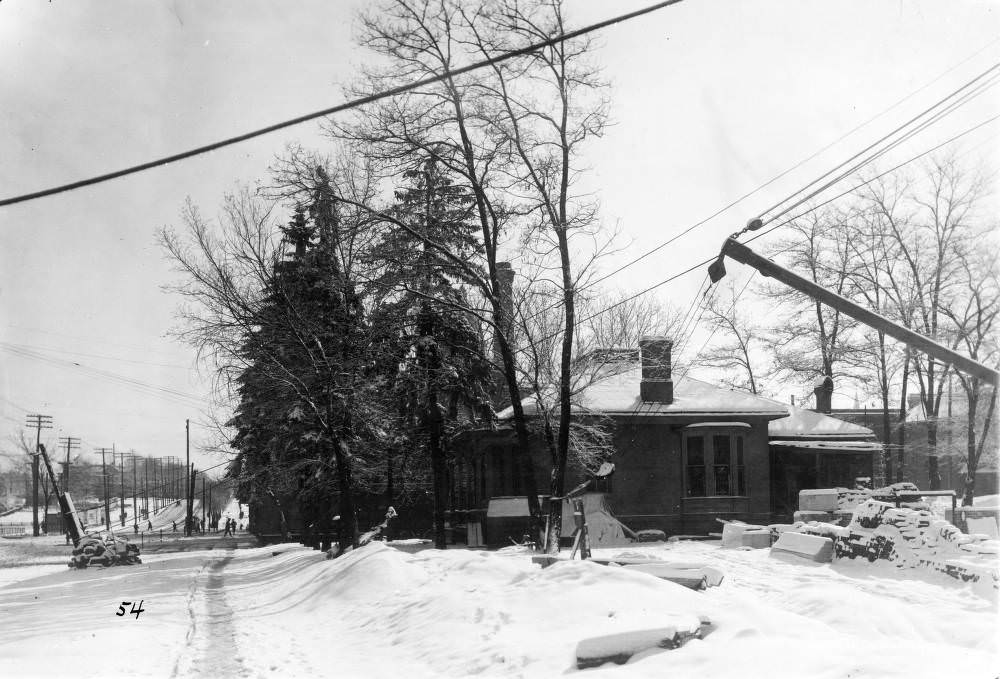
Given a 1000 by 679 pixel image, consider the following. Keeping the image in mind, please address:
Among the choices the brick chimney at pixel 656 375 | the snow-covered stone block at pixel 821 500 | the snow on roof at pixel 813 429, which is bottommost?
the snow-covered stone block at pixel 821 500

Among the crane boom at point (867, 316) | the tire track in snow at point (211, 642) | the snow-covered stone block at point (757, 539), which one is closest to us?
the tire track in snow at point (211, 642)

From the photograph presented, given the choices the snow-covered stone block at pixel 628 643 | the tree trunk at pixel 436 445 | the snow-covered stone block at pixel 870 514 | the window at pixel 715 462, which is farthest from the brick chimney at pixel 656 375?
the snow-covered stone block at pixel 628 643

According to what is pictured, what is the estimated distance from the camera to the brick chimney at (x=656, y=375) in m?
28.7

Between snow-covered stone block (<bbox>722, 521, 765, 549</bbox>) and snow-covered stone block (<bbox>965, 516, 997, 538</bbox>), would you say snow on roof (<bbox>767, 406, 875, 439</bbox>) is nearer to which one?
snow-covered stone block (<bbox>965, 516, 997, 538</bbox>)

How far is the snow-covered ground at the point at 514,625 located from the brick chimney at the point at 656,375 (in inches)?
415

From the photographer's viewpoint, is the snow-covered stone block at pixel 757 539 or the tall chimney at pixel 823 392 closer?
the snow-covered stone block at pixel 757 539

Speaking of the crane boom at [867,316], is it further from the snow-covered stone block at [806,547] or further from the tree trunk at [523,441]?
the tree trunk at [523,441]

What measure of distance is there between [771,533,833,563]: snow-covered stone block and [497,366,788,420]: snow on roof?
28.2ft

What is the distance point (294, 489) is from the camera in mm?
35844

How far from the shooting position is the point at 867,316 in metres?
12.3

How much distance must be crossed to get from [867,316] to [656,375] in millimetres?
16554

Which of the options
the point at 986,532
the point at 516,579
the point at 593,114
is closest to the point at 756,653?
the point at 516,579

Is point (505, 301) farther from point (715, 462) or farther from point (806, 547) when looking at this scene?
point (715, 462)

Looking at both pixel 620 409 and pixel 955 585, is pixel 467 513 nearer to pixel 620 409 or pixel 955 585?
→ pixel 620 409
